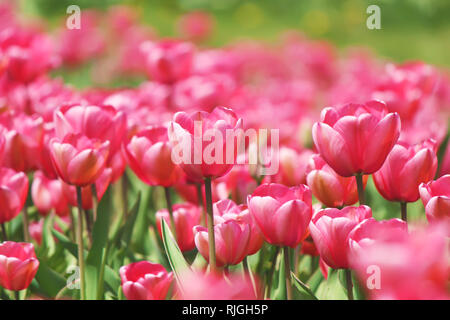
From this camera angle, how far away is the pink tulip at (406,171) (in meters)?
0.90

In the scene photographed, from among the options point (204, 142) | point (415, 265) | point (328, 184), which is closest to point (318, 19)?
point (328, 184)

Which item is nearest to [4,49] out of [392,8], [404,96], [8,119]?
[8,119]

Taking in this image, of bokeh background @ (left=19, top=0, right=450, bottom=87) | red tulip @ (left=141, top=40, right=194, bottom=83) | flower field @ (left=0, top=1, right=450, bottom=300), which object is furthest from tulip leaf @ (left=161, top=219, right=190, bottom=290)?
bokeh background @ (left=19, top=0, right=450, bottom=87)

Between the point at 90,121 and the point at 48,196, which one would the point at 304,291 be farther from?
the point at 48,196

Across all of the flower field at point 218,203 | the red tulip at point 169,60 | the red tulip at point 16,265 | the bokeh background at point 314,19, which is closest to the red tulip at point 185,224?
the flower field at point 218,203

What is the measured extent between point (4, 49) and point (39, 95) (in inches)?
5.9

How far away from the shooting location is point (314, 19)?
862 centimetres

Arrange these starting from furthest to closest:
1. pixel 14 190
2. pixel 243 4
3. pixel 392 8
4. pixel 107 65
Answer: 1. pixel 243 4
2. pixel 392 8
3. pixel 107 65
4. pixel 14 190

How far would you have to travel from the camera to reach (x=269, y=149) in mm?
1304

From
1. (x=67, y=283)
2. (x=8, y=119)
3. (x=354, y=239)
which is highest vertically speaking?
(x=8, y=119)

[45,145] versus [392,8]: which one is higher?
[392,8]

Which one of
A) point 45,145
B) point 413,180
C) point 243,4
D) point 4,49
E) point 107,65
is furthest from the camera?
point 243,4

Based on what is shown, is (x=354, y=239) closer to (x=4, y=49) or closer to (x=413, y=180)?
(x=413, y=180)

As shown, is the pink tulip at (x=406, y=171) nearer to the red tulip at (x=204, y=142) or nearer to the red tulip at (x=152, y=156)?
the red tulip at (x=204, y=142)
